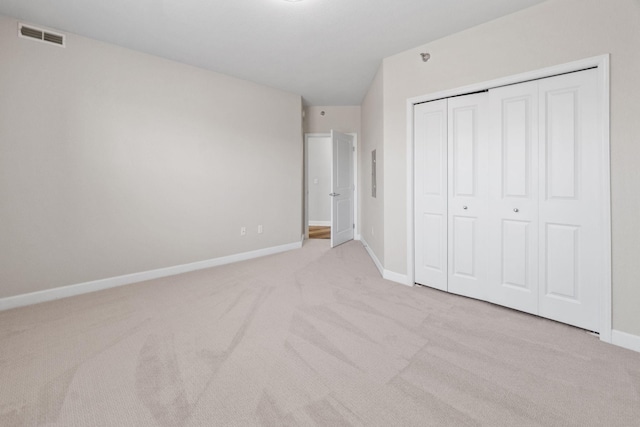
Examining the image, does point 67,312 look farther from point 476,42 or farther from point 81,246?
point 476,42

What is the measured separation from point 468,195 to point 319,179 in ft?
17.9

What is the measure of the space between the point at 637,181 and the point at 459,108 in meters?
1.43

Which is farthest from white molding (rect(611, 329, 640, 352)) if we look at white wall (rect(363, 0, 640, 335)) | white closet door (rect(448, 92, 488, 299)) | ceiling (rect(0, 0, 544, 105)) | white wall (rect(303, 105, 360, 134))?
white wall (rect(303, 105, 360, 134))

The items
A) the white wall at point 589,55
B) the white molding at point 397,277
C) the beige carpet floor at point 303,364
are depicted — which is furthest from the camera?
the white molding at point 397,277

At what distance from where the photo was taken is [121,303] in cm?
283

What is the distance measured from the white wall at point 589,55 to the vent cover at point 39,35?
3.53 metres

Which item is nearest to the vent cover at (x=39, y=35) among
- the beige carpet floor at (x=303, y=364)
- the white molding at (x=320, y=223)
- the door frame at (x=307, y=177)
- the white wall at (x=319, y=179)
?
the beige carpet floor at (x=303, y=364)

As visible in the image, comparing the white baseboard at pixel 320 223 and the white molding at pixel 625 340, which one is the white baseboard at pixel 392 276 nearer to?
the white molding at pixel 625 340

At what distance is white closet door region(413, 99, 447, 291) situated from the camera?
305cm

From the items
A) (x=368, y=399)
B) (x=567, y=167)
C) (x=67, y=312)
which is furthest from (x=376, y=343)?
(x=67, y=312)

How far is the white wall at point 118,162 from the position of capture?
2.76 m

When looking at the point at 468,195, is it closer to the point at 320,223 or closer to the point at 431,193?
the point at 431,193

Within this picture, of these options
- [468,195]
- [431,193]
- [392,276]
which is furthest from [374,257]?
[468,195]

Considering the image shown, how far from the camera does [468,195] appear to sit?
2.89 metres
